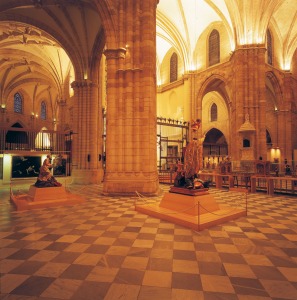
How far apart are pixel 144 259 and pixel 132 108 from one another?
7.44m

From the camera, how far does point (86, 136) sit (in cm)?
1566

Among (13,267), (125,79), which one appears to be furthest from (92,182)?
(13,267)

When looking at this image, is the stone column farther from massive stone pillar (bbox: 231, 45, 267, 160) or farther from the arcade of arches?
massive stone pillar (bbox: 231, 45, 267, 160)

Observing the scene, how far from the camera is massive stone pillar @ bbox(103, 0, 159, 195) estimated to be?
997cm

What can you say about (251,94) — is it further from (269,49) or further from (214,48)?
(269,49)

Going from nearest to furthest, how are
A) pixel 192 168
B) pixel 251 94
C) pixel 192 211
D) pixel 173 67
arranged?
1. pixel 192 211
2. pixel 192 168
3. pixel 251 94
4. pixel 173 67

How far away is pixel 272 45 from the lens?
22.6 metres

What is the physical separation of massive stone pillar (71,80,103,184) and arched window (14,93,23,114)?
19.9m

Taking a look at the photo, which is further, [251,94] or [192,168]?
[251,94]

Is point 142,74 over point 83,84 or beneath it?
beneath

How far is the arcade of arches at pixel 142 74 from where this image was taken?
10.2 m

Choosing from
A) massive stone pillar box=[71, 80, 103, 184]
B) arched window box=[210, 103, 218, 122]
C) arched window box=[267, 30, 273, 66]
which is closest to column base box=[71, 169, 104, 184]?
massive stone pillar box=[71, 80, 103, 184]

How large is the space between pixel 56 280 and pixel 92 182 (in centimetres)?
1255

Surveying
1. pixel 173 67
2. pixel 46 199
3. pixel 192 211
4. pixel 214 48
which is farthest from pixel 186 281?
pixel 173 67
